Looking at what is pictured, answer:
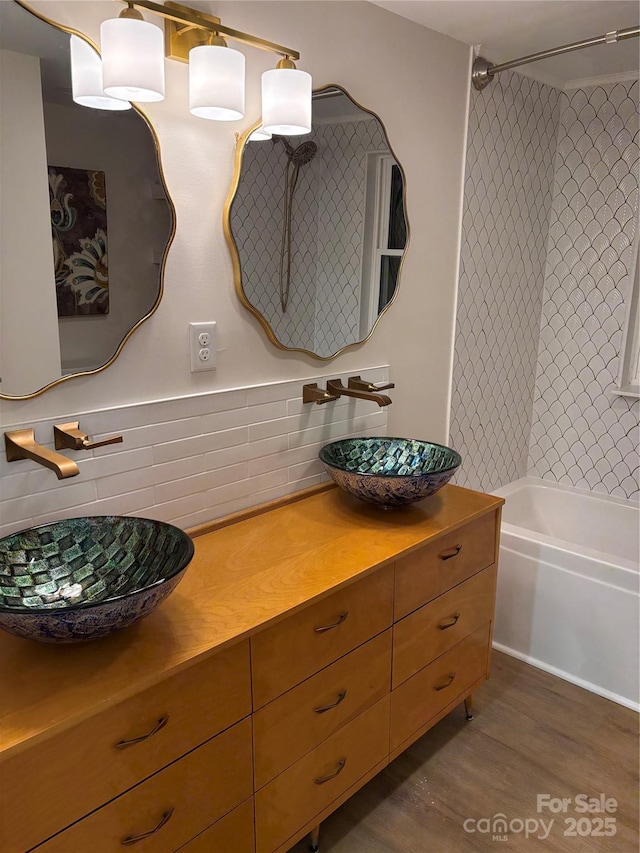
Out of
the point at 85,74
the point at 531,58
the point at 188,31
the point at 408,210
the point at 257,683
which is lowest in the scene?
the point at 257,683

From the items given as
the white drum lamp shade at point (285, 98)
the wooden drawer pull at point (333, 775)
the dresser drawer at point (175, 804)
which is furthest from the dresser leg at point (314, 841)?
the white drum lamp shade at point (285, 98)

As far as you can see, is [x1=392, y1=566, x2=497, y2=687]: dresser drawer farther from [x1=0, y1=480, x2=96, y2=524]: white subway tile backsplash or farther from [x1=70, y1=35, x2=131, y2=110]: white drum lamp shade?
[x1=70, y1=35, x2=131, y2=110]: white drum lamp shade

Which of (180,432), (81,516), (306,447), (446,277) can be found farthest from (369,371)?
(81,516)

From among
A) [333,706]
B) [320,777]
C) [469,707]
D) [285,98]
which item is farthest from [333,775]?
[285,98]

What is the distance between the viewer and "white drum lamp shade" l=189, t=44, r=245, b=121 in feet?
4.79

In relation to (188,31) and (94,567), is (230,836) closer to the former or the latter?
(94,567)

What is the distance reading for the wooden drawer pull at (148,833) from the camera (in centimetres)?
126

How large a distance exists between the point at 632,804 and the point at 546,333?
6.39 ft

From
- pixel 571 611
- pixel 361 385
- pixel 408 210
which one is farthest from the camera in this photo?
pixel 571 611

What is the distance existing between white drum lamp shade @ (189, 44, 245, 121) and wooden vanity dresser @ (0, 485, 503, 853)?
104 cm

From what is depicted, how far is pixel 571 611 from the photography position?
2496mm

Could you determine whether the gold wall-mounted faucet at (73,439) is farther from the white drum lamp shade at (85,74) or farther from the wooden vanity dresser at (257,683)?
the white drum lamp shade at (85,74)

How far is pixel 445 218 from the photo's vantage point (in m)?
2.40

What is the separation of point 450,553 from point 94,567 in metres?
0.99
